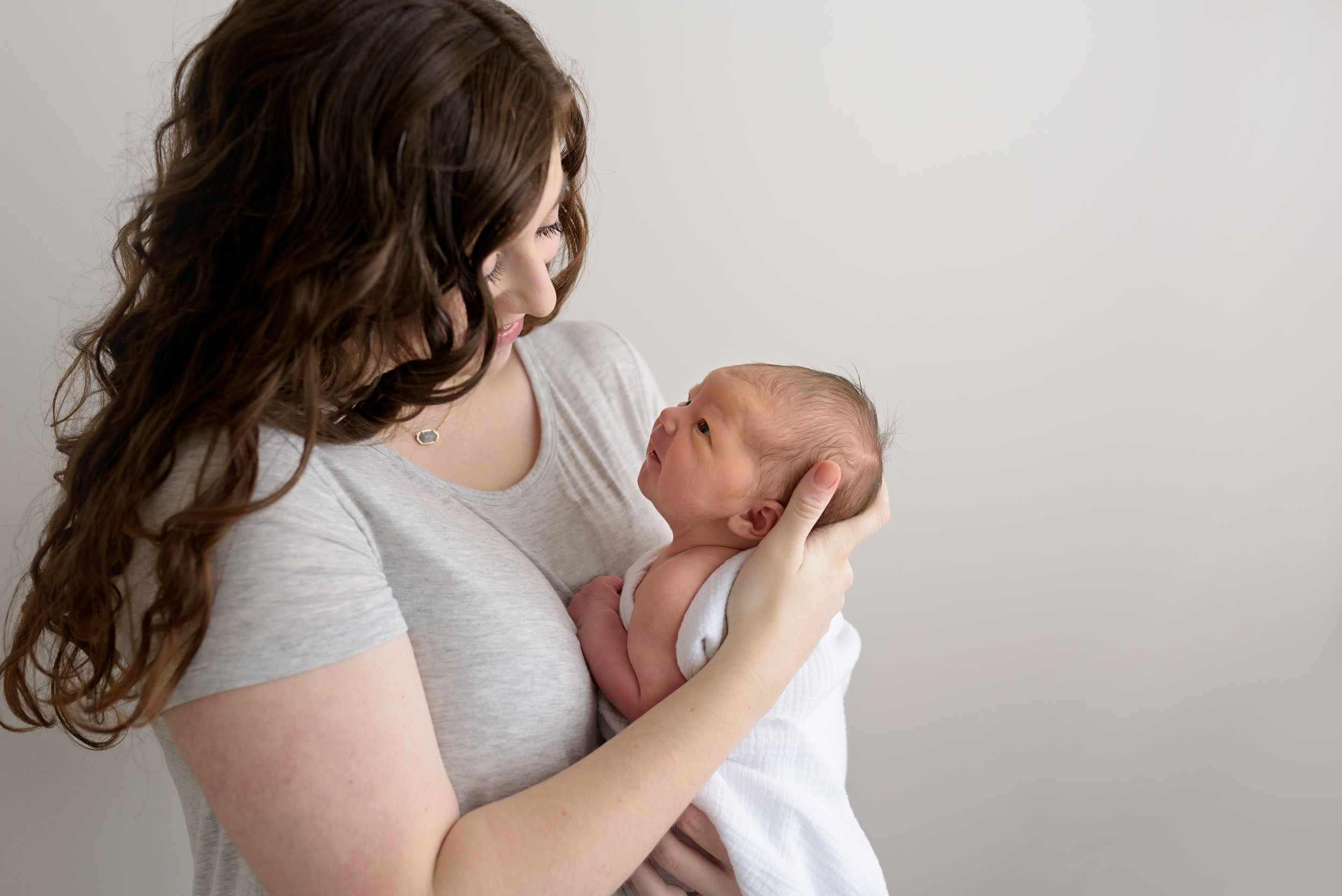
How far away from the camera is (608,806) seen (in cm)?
90

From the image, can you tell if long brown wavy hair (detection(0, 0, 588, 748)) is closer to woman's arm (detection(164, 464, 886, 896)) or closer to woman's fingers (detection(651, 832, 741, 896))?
woman's arm (detection(164, 464, 886, 896))

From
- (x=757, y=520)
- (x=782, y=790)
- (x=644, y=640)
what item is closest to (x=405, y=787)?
(x=644, y=640)

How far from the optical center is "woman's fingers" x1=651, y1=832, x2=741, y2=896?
109 centimetres

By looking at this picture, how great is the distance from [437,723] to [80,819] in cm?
100

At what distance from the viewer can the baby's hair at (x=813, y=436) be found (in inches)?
46.7

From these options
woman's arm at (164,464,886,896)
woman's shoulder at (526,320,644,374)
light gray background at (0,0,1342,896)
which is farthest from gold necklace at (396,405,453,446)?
light gray background at (0,0,1342,896)

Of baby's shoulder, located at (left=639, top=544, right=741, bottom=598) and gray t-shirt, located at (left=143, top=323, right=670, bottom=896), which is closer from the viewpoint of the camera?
gray t-shirt, located at (left=143, top=323, right=670, bottom=896)

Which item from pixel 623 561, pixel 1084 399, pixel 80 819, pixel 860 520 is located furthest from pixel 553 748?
pixel 1084 399

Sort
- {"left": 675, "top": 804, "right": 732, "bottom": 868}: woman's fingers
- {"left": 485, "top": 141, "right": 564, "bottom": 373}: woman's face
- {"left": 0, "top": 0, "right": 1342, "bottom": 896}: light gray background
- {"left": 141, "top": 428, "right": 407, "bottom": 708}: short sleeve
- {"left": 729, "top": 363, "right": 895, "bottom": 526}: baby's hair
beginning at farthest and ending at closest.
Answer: {"left": 0, "top": 0, "right": 1342, "bottom": 896}: light gray background
{"left": 729, "top": 363, "right": 895, "bottom": 526}: baby's hair
{"left": 675, "top": 804, "right": 732, "bottom": 868}: woman's fingers
{"left": 485, "top": 141, "right": 564, "bottom": 373}: woman's face
{"left": 141, "top": 428, "right": 407, "bottom": 708}: short sleeve

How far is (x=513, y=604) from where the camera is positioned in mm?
1027

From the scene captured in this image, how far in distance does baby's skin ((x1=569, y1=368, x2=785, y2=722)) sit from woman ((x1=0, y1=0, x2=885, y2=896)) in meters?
0.08

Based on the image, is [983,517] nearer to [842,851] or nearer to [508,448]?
[842,851]

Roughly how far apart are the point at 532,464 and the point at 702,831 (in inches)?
23.0

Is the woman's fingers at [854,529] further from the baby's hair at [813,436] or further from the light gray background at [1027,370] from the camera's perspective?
the light gray background at [1027,370]
